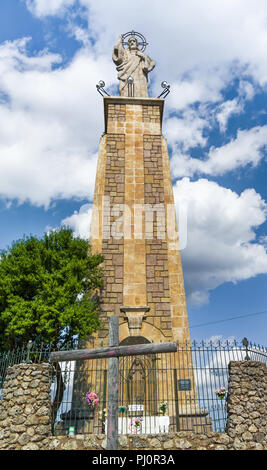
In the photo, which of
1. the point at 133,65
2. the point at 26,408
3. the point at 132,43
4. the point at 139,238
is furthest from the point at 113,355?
the point at 132,43

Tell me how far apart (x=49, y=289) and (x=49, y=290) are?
0.13 ft

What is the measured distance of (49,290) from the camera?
12.4 metres

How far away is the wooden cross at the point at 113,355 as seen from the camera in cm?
606

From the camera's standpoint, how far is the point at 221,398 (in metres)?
9.21

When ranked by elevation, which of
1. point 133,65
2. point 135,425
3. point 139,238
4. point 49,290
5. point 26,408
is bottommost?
point 135,425

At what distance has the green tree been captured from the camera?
477 inches

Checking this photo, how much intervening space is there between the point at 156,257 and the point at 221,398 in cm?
675

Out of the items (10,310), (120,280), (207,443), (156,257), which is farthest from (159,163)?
(207,443)

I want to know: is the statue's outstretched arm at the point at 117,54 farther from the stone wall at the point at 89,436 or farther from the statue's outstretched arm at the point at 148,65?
the stone wall at the point at 89,436

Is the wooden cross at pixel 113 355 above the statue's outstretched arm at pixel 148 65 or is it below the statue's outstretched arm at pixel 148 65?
below

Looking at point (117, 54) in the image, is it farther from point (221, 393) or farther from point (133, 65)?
point (221, 393)

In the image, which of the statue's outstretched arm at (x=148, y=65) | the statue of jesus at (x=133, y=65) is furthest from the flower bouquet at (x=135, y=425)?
the statue's outstretched arm at (x=148, y=65)
